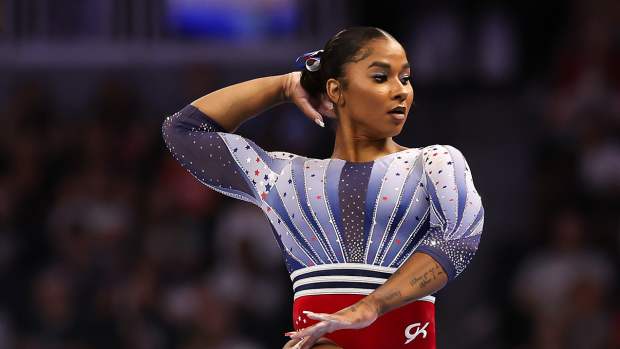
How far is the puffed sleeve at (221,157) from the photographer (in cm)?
400

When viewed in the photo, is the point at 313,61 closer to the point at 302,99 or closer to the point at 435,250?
the point at 302,99

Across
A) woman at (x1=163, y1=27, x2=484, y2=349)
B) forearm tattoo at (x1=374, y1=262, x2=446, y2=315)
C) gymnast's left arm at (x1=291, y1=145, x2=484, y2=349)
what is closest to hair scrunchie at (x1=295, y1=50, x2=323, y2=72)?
woman at (x1=163, y1=27, x2=484, y2=349)

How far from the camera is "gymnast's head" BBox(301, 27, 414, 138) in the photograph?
12.4 ft

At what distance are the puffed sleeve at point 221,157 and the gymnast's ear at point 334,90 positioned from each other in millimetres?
250

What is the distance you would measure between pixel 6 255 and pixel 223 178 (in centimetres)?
595

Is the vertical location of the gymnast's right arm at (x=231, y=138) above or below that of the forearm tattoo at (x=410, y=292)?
above

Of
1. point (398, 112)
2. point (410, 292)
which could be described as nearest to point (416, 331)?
point (410, 292)

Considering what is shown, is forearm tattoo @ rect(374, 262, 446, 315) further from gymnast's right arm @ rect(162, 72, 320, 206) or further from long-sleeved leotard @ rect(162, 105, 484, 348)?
gymnast's right arm @ rect(162, 72, 320, 206)

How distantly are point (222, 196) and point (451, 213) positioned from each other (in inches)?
243

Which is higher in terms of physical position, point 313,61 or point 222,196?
point 313,61

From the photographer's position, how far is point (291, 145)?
9703 millimetres

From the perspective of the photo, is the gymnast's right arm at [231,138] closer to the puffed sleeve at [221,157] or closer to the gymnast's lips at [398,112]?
the puffed sleeve at [221,157]

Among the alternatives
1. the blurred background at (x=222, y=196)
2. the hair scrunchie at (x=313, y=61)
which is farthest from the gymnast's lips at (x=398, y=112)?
the blurred background at (x=222, y=196)

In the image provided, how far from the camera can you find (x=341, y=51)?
12.7 ft
